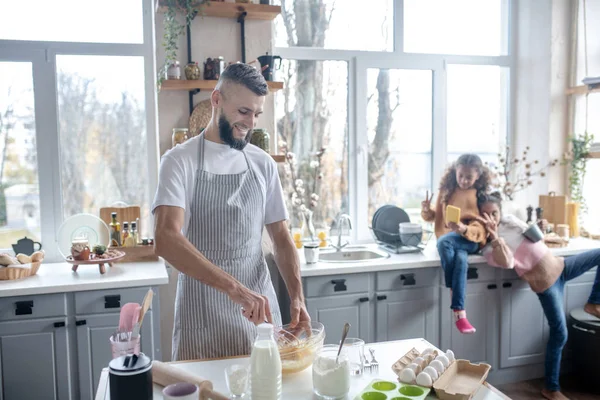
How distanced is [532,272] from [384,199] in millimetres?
1145

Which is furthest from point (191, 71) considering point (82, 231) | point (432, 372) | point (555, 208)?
point (555, 208)

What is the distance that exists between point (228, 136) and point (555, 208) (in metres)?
2.82

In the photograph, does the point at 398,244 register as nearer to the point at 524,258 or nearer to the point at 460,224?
the point at 460,224

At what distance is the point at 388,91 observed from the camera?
156 inches

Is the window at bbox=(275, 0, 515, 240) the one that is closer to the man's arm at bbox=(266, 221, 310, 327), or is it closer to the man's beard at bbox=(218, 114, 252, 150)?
the man's arm at bbox=(266, 221, 310, 327)

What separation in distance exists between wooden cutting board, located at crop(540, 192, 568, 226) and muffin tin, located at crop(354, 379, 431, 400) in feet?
9.21

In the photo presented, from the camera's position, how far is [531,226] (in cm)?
327

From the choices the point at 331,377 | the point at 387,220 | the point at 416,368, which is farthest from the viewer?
the point at 387,220

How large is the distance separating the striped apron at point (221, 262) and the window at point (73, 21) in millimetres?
1794

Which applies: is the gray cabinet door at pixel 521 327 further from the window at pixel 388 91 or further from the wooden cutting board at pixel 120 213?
the wooden cutting board at pixel 120 213

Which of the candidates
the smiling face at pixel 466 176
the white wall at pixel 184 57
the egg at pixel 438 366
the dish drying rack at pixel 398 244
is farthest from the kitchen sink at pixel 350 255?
the egg at pixel 438 366

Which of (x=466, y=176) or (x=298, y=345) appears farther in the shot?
(x=466, y=176)

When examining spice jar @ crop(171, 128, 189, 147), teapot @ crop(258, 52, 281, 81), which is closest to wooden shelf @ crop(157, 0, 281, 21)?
teapot @ crop(258, 52, 281, 81)

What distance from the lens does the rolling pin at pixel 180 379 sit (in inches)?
53.6
